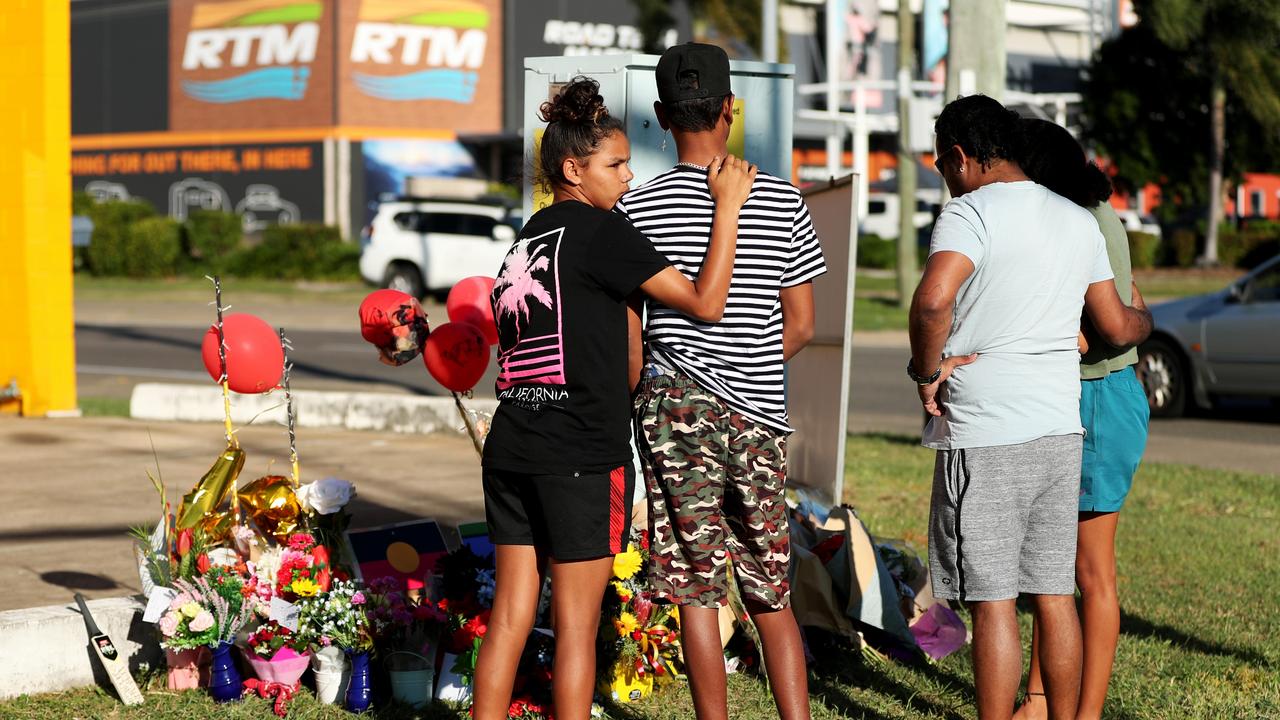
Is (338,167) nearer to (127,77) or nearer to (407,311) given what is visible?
(127,77)

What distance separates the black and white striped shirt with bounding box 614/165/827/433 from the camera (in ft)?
12.0

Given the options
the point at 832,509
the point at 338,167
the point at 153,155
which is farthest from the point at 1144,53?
the point at 832,509

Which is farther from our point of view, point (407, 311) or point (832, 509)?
point (832, 509)

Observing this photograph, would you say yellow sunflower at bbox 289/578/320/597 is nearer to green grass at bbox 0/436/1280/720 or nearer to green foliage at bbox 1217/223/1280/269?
green grass at bbox 0/436/1280/720

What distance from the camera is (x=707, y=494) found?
3652mm

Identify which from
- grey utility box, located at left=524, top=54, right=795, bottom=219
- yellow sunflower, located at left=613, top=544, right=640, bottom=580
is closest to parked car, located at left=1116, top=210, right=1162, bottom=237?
grey utility box, located at left=524, top=54, right=795, bottom=219

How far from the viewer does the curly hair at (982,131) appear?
374 cm

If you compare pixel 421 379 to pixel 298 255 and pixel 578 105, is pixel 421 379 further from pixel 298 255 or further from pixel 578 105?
pixel 298 255

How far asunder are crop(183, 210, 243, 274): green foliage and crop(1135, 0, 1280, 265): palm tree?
23.9 meters

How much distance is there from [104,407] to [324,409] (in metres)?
2.37

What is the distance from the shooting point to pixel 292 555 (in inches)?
185

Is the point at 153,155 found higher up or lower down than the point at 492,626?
higher up

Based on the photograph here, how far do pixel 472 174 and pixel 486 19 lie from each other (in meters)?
4.89

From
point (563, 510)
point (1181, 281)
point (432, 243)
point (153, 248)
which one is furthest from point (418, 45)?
point (563, 510)
